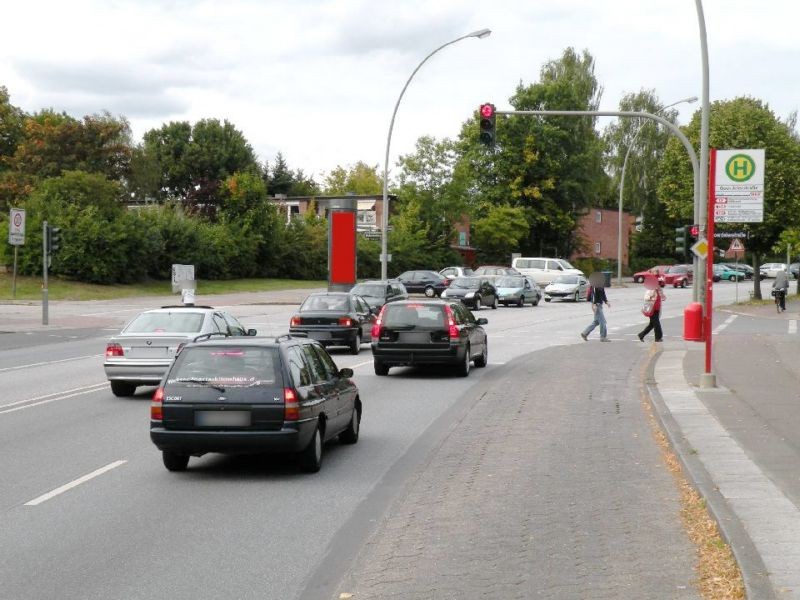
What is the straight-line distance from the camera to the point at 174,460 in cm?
1049

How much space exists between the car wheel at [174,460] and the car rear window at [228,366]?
72cm

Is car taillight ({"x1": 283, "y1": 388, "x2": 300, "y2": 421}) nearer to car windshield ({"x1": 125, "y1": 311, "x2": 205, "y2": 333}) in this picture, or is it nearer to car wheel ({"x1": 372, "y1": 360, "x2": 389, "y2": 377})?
car windshield ({"x1": 125, "y1": 311, "x2": 205, "y2": 333})

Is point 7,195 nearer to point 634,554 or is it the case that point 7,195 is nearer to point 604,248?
point 604,248

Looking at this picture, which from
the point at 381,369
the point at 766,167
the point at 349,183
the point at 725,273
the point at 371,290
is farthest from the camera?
the point at 349,183

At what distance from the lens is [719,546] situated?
24.0 ft

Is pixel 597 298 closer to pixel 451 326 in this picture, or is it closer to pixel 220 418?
pixel 451 326

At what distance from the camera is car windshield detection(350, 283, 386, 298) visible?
35.4 m

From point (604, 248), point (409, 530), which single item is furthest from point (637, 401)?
point (604, 248)

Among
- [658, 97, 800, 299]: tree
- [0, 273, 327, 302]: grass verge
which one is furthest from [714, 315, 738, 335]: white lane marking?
[0, 273, 327, 302]: grass verge

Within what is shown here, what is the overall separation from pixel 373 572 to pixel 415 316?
13.5 meters

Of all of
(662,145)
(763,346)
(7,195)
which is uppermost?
(662,145)

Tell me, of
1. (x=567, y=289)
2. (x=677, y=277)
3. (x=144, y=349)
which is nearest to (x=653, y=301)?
(x=144, y=349)

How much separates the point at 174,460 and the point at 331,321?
14.7 m

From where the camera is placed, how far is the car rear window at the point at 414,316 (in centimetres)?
2008
